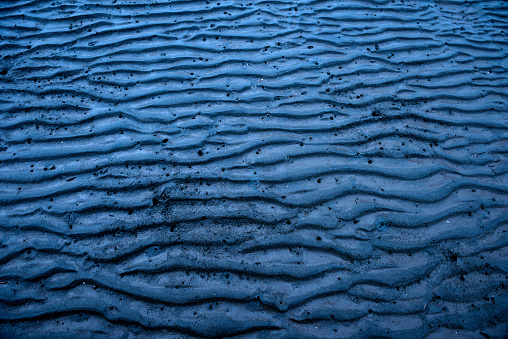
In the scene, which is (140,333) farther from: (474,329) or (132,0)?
(132,0)

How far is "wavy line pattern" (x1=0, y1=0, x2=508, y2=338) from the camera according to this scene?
6.81 ft

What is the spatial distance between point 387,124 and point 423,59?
1.27 meters

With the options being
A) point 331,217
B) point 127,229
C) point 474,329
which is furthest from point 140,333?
point 474,329

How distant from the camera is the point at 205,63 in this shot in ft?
11.1

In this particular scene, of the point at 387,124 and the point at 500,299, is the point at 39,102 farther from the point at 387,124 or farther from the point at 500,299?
the point at 500,299

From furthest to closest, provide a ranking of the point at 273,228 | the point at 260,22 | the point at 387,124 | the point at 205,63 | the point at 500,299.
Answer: the point at 260,22, the point at 205,63, the point at 387,124, the point at 273,228, the point at 500,299

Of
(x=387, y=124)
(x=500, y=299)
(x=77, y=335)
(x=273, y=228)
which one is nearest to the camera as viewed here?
(x=77, y=335)

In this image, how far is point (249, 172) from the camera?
8.67 ft

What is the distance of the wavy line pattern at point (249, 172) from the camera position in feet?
6.81

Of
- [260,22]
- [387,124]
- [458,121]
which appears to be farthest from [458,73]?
[260,22]

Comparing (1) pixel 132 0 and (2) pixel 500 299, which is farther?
(1) pixel 132 0

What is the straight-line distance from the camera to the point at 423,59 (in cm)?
354

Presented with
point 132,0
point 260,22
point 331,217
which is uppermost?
point 132,0

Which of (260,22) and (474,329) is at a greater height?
(260,22)
